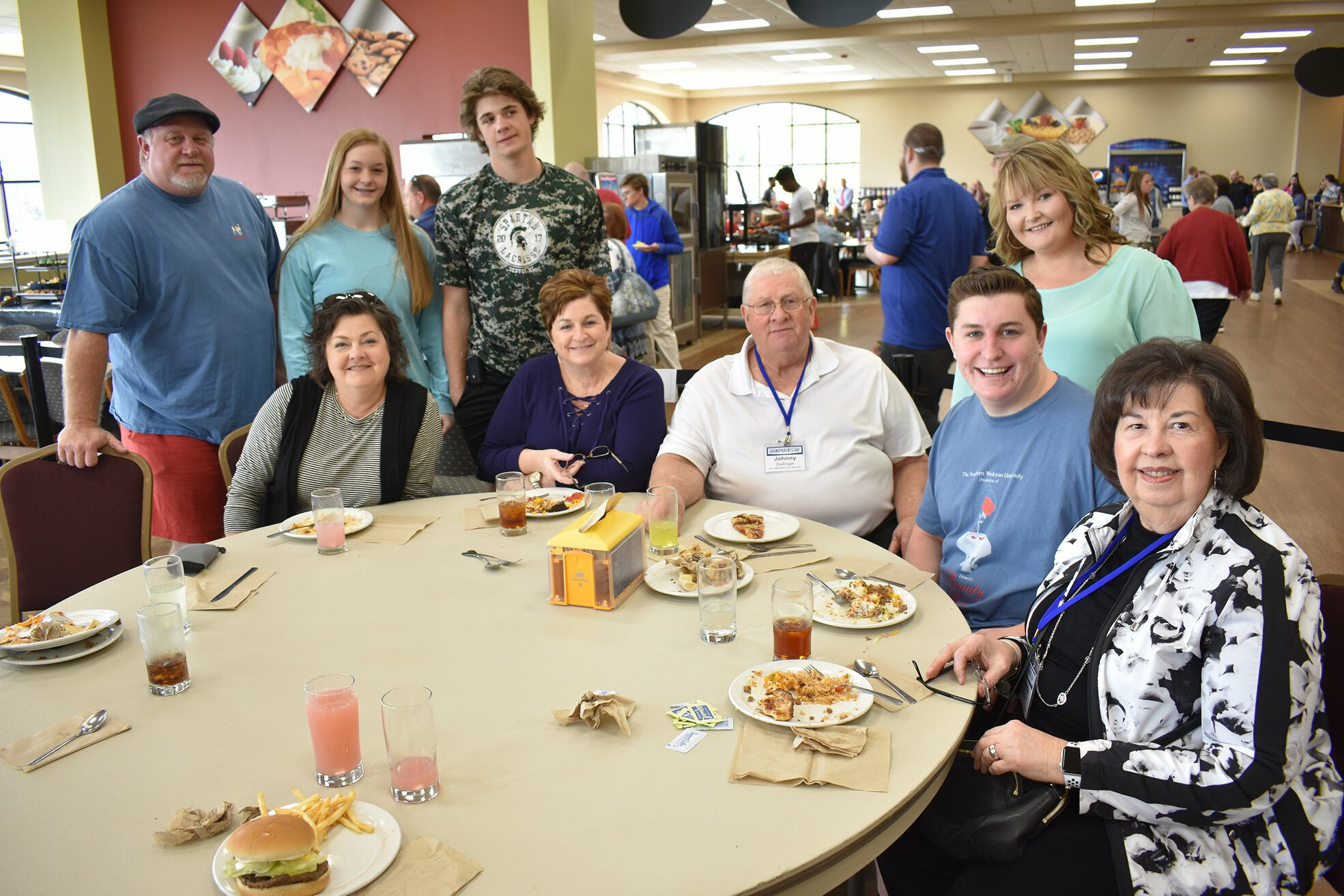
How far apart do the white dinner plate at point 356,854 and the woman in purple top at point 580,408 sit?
58.8 inches

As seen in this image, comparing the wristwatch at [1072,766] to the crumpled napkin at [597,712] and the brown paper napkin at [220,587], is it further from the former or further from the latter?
the brown paper napkin at [220,587]

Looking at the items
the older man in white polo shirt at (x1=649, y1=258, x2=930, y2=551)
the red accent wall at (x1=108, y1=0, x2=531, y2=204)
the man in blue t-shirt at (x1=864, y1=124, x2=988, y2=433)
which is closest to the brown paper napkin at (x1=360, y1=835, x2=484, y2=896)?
the older man in white polo shirt at (x1=649, y1=258, x2=930, y2=551)

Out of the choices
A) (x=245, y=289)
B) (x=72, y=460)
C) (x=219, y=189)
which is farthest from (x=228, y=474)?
(x=219, y=189)

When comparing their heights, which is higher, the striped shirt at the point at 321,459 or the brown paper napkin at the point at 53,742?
the striped shirt at the point at 321,459

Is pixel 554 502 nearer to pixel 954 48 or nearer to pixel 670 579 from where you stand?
pixel 670 579

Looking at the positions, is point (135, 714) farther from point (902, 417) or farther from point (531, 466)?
point (902, 417)

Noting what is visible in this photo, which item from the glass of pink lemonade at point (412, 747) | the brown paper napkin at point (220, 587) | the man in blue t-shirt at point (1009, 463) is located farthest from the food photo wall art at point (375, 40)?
the glass of pink lemonade at point (412, 747)

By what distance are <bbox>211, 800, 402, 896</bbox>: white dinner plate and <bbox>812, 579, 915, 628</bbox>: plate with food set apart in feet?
2.60

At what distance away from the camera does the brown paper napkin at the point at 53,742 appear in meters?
1.29

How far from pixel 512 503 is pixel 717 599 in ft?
2.44

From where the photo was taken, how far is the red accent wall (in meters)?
6.97

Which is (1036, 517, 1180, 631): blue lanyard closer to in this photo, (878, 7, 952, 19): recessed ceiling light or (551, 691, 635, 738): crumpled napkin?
(551, 691, 635, 738): crumpled napkin

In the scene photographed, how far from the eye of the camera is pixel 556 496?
7.96 ft

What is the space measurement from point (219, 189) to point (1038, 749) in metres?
2.89
